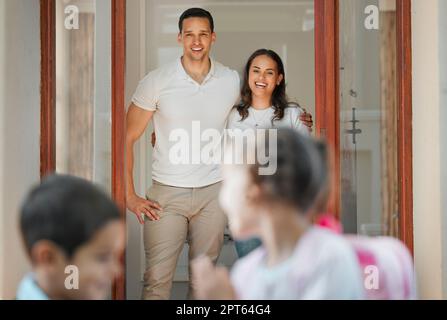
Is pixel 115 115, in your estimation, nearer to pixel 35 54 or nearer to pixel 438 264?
pixel 35 54

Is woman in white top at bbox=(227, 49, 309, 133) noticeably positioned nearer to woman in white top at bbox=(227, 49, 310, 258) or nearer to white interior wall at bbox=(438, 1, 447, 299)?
woman in white top at bbox=(227, 49, 310, 258)

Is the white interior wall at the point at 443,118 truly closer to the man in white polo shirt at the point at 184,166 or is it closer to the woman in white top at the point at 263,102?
the woman in white top at the point at 263,102

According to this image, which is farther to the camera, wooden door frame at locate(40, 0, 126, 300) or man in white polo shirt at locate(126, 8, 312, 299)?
man in white polo shirt at locate(126, 8, 312, 299)

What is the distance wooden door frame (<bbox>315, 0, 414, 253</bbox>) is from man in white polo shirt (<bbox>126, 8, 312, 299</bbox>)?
61 cm

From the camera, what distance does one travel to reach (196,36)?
14.5 feet

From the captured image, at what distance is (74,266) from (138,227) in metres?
3.01

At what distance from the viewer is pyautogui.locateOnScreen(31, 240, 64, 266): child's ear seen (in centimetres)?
194

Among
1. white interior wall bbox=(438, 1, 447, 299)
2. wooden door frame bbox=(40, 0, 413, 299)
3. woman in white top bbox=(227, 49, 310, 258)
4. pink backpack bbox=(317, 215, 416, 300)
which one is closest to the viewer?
pink backpack bbox=(317, 215, 416, 300)

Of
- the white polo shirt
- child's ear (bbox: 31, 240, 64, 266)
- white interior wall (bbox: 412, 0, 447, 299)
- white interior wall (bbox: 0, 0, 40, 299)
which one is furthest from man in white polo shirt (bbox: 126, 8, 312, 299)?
child's ear (bbox: 31, 240, 64, 266)

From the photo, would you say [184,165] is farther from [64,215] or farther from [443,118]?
[64,215]

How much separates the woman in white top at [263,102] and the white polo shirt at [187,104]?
0.06 meters

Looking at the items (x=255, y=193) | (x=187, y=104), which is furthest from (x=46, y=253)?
(x=187, y=104)

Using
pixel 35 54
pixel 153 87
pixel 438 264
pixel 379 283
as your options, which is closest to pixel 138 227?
pixel 153 87

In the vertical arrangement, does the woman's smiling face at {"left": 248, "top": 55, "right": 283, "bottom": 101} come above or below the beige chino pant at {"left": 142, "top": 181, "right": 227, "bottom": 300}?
above
